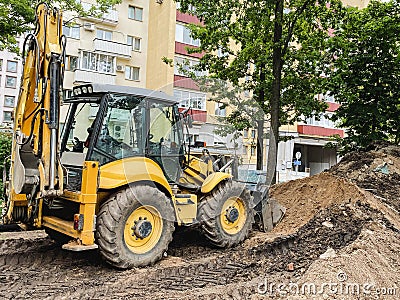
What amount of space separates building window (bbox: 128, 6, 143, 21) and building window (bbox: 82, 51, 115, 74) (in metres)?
3.92

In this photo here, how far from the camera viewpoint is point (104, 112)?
509cm

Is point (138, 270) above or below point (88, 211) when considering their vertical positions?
below

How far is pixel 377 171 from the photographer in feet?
30.2

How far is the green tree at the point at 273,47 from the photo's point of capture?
405 inches

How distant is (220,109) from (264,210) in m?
2.04

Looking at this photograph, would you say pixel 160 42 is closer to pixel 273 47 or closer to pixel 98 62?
pixel 98 62

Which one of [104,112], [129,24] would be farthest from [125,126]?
[129,24]

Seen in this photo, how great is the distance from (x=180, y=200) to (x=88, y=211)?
1.46 m

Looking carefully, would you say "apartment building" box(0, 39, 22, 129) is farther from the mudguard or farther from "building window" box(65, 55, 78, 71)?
the mudguard

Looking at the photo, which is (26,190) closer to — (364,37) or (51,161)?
(51,161)

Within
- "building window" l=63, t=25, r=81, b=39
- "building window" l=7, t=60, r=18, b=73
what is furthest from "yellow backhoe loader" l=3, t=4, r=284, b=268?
"building window" l=7, t=60, r=18, b=73

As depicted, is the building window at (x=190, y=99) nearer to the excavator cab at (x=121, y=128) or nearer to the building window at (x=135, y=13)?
the excavator cab at (x=121, y=128)

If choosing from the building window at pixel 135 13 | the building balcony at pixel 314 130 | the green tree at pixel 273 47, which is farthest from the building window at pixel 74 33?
the building balcony at pixel 314 130

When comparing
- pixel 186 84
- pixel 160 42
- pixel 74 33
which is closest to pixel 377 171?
pixel 186 84
